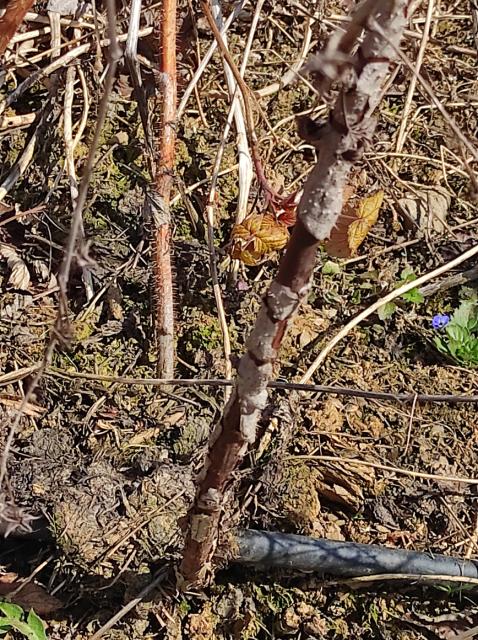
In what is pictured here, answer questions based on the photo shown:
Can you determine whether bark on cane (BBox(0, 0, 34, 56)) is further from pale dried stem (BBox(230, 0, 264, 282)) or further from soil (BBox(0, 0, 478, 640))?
pale dried stem (BBox(230, 0, 264, 282))

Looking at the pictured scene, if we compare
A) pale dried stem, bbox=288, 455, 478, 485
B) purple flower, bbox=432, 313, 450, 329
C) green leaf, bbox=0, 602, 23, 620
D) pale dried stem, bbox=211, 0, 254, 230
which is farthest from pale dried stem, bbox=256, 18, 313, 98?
green leaf, bbox=0, 602, 23, 620

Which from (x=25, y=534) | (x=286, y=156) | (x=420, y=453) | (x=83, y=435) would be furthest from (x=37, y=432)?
(x=286, y=156)

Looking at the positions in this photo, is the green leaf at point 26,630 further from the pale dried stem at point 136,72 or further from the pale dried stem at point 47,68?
the pale dried stem at point 47,68

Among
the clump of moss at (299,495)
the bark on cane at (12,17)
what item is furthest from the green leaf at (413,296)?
the bark on cane at (12,17)

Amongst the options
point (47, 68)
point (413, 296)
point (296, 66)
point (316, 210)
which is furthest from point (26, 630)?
point (296, 66)

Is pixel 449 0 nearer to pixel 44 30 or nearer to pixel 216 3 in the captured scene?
pixel 216 3
